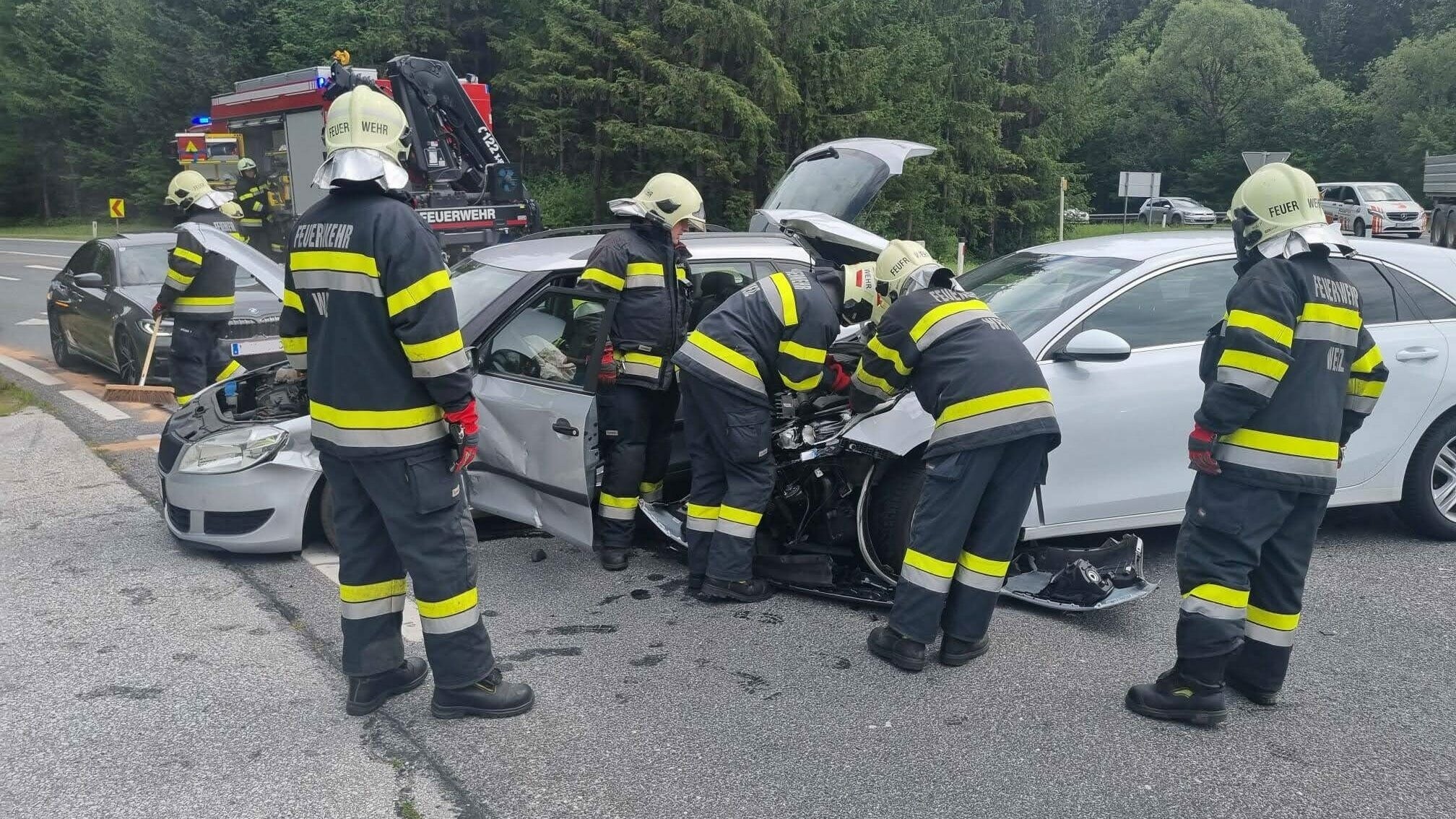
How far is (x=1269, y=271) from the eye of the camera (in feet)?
12.2

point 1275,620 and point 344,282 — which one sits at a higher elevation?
point 344,282

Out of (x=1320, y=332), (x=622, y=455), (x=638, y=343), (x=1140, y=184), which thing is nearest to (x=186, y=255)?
(x=638, y=343)

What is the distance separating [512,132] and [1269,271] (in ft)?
88.1

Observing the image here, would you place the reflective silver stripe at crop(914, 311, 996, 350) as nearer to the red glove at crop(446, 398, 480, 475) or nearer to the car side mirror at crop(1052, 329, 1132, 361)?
the car side mirror at crop(1052, 329, 1132, 361)

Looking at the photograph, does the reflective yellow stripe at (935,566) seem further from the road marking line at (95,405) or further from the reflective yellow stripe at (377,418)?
the road marking line at (95,405)

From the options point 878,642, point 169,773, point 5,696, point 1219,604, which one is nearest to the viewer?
point 169,773

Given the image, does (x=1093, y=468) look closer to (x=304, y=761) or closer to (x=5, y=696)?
(x=304, y=761)

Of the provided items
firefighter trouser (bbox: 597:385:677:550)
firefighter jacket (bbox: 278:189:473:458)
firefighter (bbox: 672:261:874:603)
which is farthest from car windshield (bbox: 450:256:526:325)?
firefighter jacket (bbox: 278:189:473:458)

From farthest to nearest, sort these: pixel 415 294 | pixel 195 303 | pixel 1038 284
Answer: pixel 195 303, pixel 1038 284, pixel 415 294

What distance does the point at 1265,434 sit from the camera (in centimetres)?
374

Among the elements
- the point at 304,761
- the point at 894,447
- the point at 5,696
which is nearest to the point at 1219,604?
the point at 894,447

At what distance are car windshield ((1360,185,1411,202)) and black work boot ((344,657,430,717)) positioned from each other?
3354 cm

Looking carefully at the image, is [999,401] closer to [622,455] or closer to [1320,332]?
[1320,332]

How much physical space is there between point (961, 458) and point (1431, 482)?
287 cm
